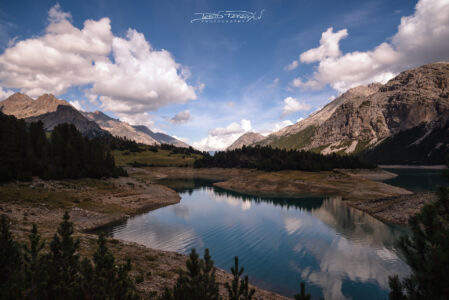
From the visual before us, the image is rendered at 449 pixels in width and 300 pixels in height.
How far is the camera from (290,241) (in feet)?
161

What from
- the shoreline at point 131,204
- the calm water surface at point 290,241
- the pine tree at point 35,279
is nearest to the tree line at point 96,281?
the pine tree at point 35,279

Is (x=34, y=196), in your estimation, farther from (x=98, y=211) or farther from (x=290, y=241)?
(x=290, y=241)

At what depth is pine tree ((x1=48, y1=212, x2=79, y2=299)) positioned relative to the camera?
11789 mm

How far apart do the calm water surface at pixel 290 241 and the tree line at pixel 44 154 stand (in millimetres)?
27787

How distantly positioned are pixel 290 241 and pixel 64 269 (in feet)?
144

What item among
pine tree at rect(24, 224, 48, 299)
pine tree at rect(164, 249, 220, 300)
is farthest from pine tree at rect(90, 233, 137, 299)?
pine tree at rect(24, 224, 48, 299)

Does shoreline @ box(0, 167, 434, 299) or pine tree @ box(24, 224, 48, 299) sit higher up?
pine tree @ box(24, 224, 48, 299)

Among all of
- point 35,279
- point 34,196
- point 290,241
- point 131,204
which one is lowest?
point 290,241

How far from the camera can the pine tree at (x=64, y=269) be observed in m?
11.8

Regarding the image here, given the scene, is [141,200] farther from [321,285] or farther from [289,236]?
[321,285]

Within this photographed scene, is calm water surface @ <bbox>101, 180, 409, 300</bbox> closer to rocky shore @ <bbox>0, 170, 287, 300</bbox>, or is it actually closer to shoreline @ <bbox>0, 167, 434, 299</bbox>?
shoreline @ <bbox>0, 167, 434, 299</bbox>

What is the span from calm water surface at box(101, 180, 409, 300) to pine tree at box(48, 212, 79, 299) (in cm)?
2413

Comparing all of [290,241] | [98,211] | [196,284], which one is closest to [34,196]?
[98,211]

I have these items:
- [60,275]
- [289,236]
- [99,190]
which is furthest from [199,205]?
[60,275]
